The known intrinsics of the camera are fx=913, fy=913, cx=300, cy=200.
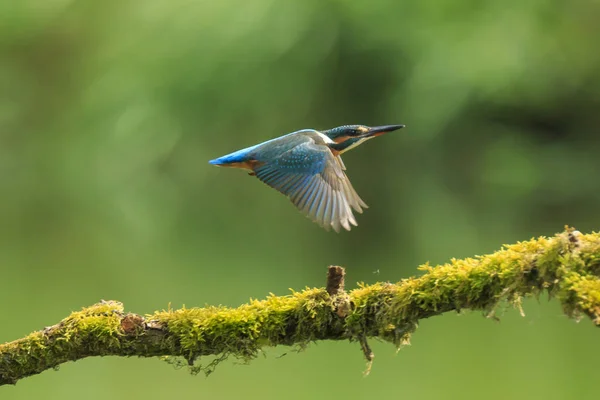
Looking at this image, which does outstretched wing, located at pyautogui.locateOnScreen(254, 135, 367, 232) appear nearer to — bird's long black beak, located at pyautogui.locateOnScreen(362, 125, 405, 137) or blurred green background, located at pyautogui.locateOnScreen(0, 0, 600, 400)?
bird's long black beak, located at pyautogui.locateOnScreen(362, 125, 405, 137)

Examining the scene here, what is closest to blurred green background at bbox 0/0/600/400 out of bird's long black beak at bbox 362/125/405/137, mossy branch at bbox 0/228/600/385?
bird's long black beak at bbox 362/125/405/137

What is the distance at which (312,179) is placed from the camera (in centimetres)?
357

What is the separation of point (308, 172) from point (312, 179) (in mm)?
45

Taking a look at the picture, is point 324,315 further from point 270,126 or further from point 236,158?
point 270,126

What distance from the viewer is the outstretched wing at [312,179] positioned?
342 cm

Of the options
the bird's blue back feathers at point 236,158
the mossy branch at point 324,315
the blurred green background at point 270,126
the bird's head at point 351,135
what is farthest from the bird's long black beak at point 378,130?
the blurred green background at point 270,126

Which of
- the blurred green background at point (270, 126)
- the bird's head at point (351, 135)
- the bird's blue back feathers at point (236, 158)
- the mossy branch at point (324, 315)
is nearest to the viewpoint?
the mossy branch at point (324, 315)

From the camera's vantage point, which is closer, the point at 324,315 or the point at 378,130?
the point at 324,315

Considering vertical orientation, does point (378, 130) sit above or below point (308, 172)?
above

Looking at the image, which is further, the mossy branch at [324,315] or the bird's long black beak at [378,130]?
the bird's long black beak at [378,130]

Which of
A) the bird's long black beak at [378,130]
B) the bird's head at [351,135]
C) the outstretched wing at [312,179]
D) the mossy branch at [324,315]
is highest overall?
the bird's long black beak at [378,130]

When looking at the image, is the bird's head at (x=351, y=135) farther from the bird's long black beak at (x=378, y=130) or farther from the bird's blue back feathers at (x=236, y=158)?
the bird's blue back feathers at (x=236, y=158)

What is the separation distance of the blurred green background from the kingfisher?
16.4 ft

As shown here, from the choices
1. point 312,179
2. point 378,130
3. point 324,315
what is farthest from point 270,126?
point 324,315
